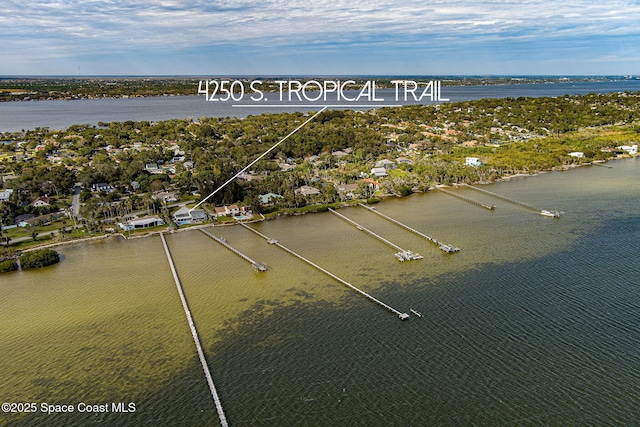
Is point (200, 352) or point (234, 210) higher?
point (234, 210)

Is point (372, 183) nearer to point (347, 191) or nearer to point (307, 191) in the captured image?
point (347, 191)

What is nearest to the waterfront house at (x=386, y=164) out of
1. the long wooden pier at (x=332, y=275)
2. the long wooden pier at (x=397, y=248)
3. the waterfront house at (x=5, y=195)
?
the long wooden pier at (x=397, y=248)

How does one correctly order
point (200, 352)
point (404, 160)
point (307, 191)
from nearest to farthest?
point (200, 352) < point (307, 191) < point (404, 160)

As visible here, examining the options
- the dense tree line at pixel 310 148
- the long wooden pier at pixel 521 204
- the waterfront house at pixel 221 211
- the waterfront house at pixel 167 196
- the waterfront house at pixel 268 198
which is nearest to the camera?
the long wooden pier at pixel 521 204

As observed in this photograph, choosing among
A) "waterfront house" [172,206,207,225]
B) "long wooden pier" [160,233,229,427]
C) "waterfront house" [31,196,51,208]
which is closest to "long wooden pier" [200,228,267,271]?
"waterfront house" [172,206,207,225]

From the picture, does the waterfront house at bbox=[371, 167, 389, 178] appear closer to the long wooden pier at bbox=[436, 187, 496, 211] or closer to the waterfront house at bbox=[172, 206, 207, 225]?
the long wooden pier at bbox=[436, 187, 496, 211]

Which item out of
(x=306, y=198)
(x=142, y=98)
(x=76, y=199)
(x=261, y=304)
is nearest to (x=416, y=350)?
(x=261, y=304)

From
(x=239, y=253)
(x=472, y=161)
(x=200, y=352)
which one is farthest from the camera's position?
(x=472, y=161)

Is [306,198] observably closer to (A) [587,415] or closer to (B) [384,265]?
(B) [384,265]

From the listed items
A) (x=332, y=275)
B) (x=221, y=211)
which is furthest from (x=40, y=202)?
(x=332, y=275)

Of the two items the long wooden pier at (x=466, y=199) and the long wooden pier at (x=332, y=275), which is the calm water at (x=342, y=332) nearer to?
the long wooden pier at (x=332, y=275)
